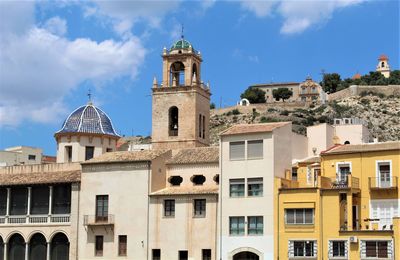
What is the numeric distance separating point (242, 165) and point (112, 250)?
1120cm

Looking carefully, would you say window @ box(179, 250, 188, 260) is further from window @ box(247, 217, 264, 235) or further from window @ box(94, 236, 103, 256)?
window @ box(94, 236, 103, 256)

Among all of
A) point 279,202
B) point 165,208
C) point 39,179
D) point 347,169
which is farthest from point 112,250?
point 347,169

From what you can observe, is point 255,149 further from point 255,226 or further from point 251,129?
point 255,226

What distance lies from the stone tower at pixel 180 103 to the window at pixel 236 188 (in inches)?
342

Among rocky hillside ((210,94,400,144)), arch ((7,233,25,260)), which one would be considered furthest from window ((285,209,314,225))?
rocky hillside ((210,94,400,144))

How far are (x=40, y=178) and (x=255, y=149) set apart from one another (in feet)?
58.8

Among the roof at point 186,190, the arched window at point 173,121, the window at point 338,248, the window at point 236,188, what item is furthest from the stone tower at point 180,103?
the window at point 338,248

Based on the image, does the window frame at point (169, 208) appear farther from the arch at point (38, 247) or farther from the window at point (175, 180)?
the arch at point (38, 247)

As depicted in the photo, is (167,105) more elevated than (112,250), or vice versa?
(167,105)

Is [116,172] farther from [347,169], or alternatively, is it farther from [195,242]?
[347,169]

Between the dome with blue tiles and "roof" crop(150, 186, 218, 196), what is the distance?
39.4 ft

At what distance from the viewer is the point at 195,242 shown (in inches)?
1977

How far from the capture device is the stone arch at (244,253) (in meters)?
47.9

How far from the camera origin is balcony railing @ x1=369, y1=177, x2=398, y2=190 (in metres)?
45.6
